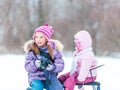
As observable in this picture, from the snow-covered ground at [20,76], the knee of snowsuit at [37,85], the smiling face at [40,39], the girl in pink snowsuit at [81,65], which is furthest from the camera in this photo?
the snow-covered ground at [20,76]

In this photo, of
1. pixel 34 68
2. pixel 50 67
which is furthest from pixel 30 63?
pixel 50 67

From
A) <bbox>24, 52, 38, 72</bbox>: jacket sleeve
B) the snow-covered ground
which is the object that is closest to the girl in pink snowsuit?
<bbox>24, 52, 38, 72</bbox>: jacket sleeve

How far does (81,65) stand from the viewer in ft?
18.1

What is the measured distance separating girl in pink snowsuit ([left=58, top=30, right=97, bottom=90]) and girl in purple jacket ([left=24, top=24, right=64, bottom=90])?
0.65 feet

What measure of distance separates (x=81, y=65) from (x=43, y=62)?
0.48m

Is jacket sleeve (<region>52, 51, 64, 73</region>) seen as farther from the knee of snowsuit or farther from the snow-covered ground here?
the snow-covered ground

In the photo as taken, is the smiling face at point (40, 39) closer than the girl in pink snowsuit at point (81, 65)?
Yes

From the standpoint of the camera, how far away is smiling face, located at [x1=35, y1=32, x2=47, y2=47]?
17.5ft

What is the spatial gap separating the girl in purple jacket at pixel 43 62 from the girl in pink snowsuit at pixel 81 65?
0.65 ft

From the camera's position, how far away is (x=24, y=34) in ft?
48.8

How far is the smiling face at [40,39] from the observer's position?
210 inches

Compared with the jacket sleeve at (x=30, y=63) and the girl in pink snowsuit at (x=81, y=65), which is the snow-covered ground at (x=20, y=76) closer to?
the girl in pink snowsuit at (x=81, y=65)

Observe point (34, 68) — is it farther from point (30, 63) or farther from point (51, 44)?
point (51, 44)

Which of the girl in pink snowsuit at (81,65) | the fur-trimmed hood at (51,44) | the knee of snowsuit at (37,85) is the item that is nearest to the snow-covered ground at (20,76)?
the girl in pink snowsuit at (81,65)
